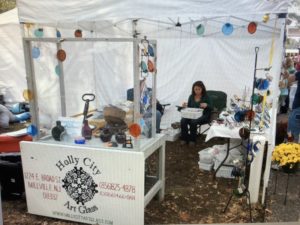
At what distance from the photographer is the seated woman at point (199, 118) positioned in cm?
514

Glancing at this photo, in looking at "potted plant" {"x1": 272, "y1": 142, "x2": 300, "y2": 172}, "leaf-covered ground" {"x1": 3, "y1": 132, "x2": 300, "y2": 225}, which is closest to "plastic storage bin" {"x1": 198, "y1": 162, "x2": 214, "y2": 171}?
"leaf-covered ground" {"x1": 3, "y1": 132, "x2": 300, "y2": 225}

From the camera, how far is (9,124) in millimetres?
6398

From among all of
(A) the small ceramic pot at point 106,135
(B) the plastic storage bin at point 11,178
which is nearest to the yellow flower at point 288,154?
(A) the small ceramic pot at point 106,135

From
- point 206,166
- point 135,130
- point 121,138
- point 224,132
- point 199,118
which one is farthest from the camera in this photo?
point 199,118

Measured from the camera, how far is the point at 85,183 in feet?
8.69

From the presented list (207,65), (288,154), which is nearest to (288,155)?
(288,154)

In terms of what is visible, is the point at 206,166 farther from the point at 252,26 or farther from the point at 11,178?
the point at 11,178

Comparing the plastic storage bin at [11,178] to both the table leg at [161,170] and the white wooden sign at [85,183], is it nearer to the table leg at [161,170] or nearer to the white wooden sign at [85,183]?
the white wooden sign at [85,183]

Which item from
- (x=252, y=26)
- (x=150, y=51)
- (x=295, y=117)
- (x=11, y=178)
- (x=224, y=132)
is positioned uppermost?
(x=252, y=26)

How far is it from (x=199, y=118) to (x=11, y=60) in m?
4.85

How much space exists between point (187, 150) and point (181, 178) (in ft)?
3.66

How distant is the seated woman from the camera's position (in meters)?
5.14

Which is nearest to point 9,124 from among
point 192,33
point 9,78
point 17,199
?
point 9,78

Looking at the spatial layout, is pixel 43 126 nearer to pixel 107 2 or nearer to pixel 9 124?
pixel 107 2
